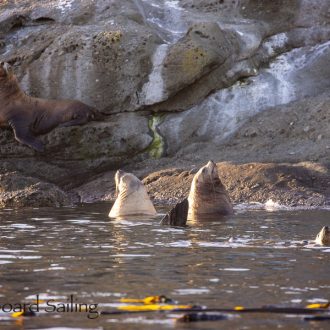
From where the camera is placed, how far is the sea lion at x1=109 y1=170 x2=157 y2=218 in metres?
15.0

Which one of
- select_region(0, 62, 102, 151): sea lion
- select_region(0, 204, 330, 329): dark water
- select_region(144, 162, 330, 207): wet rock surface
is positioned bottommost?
select_region(0, 204, 330, 329): dark water

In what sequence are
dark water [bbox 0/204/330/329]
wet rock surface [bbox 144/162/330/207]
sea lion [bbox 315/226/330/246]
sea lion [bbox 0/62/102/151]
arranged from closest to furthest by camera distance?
dark water [bbox 0/204/330/329] < sea lion [bbox 315/226/330/246] < wet rock surface [bbox 144/162/330/207] < sea lion [bbox 0/62/102/151]

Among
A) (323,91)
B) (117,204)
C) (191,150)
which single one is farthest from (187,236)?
(323,91)

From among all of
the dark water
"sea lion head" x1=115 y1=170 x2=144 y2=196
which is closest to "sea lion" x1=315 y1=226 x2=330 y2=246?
the dark water

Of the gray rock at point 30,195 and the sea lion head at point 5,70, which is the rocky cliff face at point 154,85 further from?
the gray rock at point 30,195

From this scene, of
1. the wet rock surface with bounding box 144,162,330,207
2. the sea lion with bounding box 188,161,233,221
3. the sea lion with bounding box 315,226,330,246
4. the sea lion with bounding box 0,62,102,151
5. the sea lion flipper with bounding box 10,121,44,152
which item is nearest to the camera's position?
the sea lion with bounding box 315,226,330,246

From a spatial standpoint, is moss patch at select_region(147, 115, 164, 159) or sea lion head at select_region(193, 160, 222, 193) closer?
sea lion head at select_region(193, 160, 222, 193)

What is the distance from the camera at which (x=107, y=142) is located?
2009cm

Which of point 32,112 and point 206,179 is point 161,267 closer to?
point 206,179

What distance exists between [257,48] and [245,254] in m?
12.0

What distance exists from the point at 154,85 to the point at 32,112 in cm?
237

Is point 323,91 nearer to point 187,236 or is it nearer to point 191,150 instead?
point 191,150

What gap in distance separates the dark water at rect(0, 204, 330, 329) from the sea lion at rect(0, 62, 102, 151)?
6407 millimetres

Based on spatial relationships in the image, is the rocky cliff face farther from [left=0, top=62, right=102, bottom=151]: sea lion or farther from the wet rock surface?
the wet rock surface
